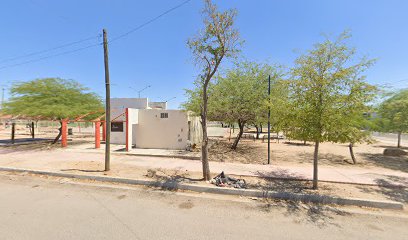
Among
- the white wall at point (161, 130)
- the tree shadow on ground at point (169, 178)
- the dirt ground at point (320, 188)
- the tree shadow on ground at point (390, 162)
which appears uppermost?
the white wall at point (161, 130)

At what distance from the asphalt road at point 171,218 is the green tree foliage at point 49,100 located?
982 centimetres

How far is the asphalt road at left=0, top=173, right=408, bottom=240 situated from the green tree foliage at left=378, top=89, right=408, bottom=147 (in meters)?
10.2

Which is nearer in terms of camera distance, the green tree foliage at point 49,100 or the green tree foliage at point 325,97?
the green tree foliage at point 325,97

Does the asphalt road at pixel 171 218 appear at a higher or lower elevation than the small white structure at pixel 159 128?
lower

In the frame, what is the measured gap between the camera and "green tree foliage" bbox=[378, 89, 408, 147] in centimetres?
1197

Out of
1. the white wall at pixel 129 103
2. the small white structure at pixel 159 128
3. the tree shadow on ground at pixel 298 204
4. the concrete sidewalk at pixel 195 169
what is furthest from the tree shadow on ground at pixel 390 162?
the white wall at pixel 129 103

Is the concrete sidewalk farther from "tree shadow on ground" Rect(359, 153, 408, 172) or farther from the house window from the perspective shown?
the house window

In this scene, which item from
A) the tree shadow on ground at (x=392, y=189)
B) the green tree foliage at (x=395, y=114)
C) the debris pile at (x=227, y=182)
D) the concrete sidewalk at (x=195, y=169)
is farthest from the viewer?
the green tree foliage at (x=395, y=114)

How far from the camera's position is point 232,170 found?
8633 mm

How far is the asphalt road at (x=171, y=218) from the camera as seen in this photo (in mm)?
3826

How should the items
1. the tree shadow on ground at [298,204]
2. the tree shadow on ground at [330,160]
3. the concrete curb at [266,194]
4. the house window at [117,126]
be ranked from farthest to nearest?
1. the house window at [117,126]
2. the tree shadow on ground at [330,160]
3. the concrete curb at [266,194]
4. the tree shadow on ground at [298,204]

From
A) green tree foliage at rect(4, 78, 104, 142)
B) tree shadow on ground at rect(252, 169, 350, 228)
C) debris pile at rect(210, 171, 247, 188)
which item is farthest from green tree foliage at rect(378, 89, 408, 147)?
green tree foliage at rect(4, 78, 104, 142)

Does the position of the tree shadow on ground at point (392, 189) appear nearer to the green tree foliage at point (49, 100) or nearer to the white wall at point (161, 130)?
the white wall at point (161, 130)

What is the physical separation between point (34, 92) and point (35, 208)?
13807 millimetres
